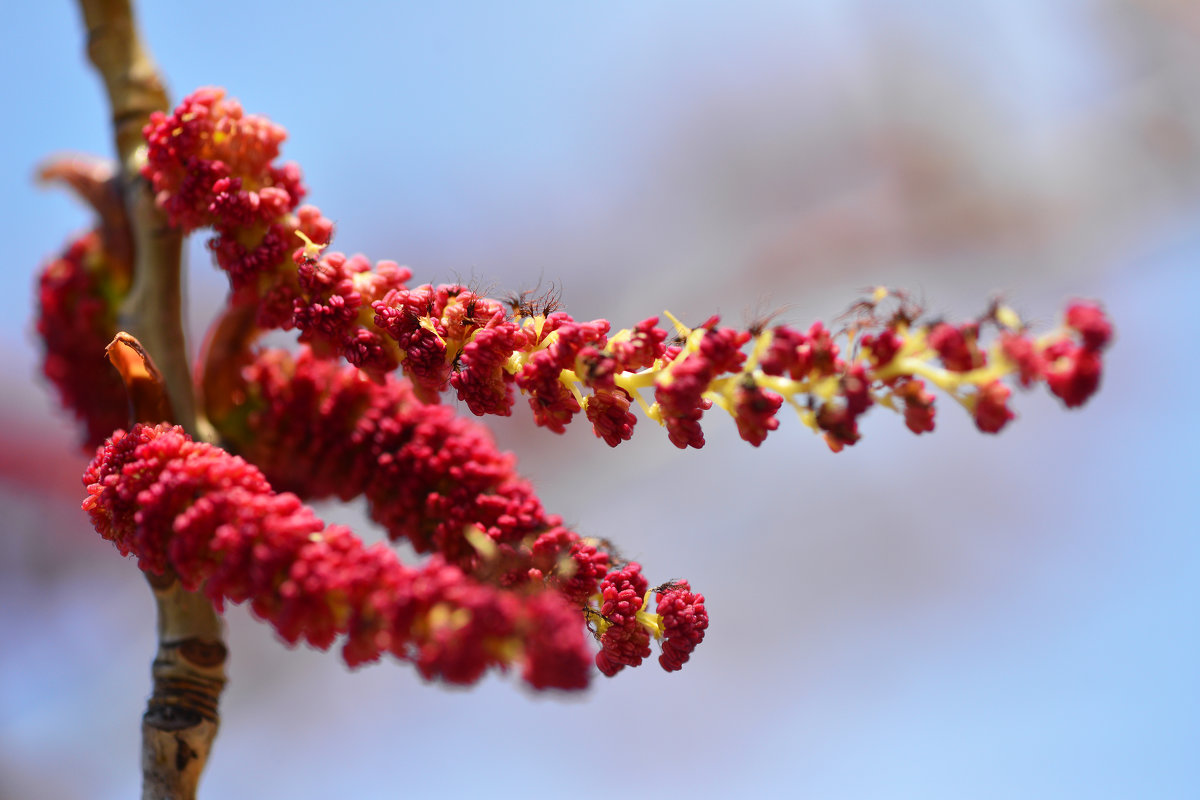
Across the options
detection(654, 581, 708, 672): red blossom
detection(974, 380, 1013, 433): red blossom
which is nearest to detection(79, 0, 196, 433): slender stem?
detection(654, 581, 708, 672): red blossom

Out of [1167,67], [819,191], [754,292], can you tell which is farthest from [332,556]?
[1167,67]

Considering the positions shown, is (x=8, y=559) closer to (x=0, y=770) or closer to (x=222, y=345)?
(x=0, y=770)

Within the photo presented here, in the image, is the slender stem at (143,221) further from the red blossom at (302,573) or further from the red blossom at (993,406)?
the red blossom at (993,406)

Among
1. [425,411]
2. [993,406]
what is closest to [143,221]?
[425,411]

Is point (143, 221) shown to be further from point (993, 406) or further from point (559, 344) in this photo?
point (993, 406)

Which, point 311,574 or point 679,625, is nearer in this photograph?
point 311,574

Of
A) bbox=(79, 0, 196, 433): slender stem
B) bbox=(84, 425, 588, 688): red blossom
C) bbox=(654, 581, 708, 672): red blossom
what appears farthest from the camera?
→ bbox=(79, 0, 196, 433): slender stem

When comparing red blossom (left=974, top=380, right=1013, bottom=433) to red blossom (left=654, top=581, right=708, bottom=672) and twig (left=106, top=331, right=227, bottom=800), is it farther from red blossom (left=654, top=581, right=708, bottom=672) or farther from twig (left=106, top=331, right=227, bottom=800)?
twig (left=106, top=331, right=227, bottom=800)
